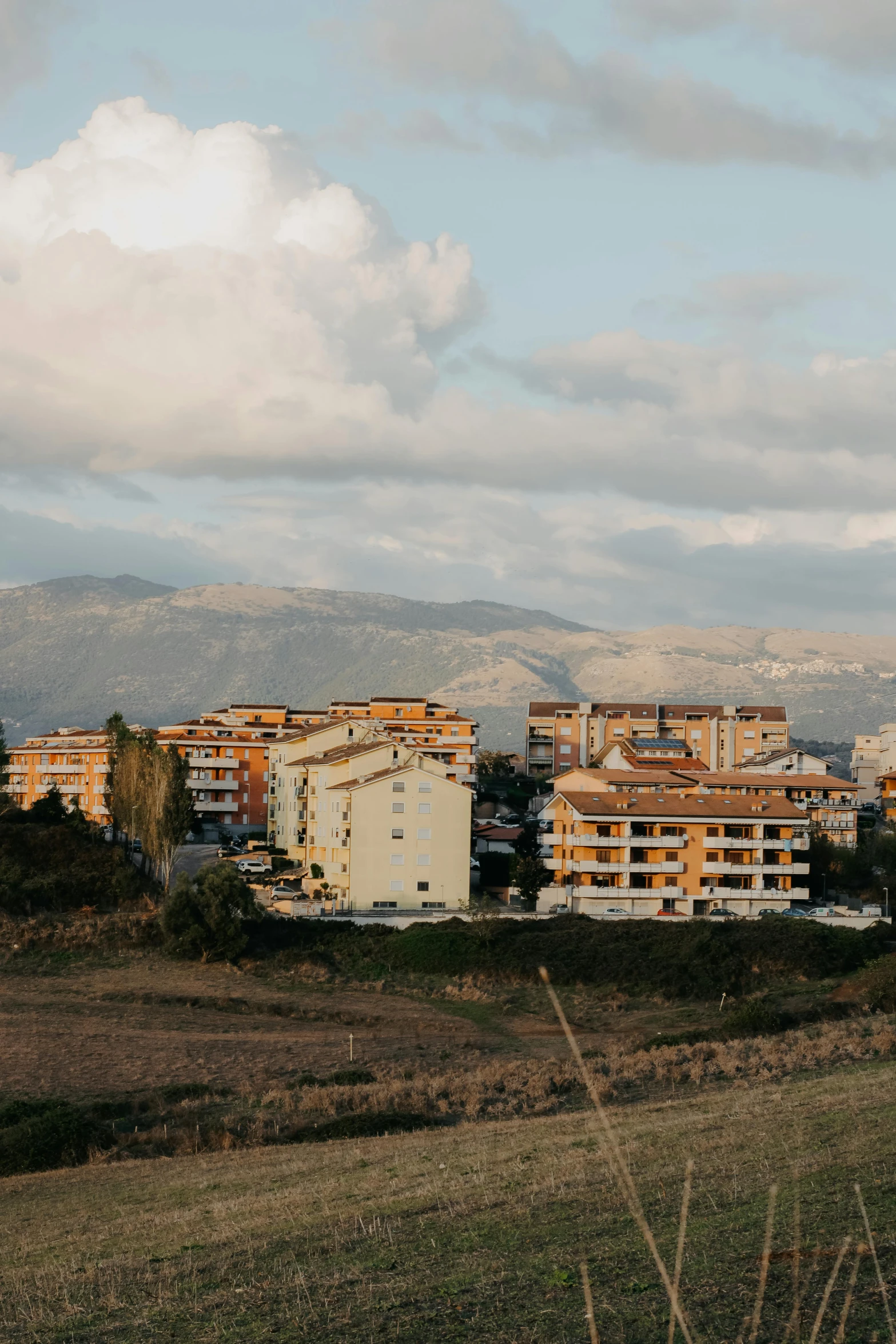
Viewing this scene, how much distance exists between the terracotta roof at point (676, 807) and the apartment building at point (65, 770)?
172ft

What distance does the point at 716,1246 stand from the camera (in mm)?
13875

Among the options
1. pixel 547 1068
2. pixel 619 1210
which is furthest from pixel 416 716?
pixel 619 1210

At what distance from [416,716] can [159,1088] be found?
9938 centimetres

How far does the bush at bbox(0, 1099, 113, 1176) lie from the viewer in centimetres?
2930

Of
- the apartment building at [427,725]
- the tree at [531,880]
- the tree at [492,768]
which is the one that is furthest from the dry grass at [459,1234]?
the tree at [492,768]

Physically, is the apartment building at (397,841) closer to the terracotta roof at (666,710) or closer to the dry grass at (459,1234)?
the dry grass at (459,1234)

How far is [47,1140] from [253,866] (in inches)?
2411

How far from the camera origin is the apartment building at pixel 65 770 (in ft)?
385

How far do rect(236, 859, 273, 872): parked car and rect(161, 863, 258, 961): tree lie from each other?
65.9 feet

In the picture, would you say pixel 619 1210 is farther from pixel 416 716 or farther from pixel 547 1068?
pixel 416 716

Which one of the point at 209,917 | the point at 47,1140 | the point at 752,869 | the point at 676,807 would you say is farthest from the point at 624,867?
the point at 47,1140

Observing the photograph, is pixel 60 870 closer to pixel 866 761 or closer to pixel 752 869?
pixel 752 869

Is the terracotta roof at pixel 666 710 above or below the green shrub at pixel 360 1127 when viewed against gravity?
above

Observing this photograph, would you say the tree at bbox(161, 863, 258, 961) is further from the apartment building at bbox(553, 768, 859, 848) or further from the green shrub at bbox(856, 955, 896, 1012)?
the green shrub at bbox(856, 955, 896, 1012)
